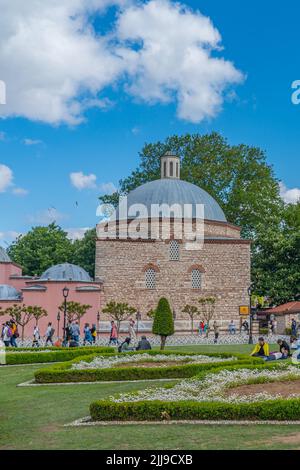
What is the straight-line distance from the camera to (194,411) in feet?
25.4

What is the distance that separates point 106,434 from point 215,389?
2.60m

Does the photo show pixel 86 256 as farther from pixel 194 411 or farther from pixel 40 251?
pixel 194 411

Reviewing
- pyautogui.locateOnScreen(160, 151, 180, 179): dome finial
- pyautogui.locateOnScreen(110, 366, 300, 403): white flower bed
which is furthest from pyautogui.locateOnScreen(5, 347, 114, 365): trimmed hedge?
pyautogui.locateOnScreen(160, 151, 180, 179): dome finial

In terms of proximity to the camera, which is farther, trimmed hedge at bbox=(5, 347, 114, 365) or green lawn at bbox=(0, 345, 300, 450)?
trimmed hedge at bbox=(5, 347, 114, 365)

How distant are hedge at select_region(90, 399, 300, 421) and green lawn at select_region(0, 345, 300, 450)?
300mm

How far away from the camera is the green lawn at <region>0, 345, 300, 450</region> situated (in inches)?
254

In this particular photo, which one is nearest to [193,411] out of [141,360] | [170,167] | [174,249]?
[141,360]

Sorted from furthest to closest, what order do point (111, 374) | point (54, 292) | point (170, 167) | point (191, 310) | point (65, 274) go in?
1. point (170, 167)
2. point (191, 310)
3. point (65, 274)
4. point (54, 292)
5. point (111, 374)

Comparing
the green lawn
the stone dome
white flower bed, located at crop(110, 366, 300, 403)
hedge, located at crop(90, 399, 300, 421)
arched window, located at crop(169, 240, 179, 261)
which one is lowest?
the green lawn

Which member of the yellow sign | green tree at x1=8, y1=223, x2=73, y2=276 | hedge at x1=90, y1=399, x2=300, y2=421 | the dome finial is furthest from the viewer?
green tree at x1=8, y1=223, x2=73, y2=276

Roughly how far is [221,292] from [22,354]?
1770 centimetres

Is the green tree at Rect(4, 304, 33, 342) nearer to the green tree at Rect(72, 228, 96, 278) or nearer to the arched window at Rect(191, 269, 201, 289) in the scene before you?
the arched window at Rect(191, 269, 201, 289)

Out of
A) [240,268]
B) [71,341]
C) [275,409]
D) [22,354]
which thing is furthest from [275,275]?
[275,409]
